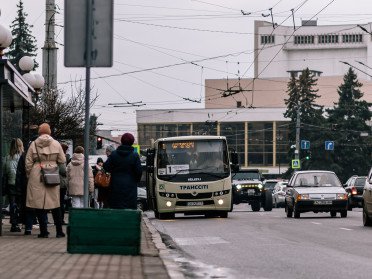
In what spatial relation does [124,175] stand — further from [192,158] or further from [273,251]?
[192,158]

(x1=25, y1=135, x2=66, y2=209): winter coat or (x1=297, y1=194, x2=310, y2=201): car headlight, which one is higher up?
(x1=25, y1=135, x2=66, y2=209): winter coat

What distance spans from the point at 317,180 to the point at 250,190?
46.9 ft

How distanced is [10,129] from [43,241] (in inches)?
222

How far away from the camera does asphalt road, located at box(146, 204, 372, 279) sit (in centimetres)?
1362

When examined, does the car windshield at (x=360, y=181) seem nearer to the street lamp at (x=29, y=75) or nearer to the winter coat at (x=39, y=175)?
the street lamp at (x=29, y=75)

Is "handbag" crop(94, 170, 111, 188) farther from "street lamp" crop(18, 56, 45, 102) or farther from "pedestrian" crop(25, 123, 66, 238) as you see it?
"street lamp" crop(18, 56, 45, 102)

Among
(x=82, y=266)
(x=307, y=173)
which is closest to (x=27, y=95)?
(x=82, y=266)

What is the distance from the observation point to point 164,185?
1412 inches

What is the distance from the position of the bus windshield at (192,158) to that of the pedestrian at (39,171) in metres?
16.7

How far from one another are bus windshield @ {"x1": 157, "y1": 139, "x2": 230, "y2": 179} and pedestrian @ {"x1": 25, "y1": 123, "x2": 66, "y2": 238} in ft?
54.9

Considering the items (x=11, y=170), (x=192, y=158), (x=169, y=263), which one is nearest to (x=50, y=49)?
(x=192, y=158)

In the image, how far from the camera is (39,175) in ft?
62.8

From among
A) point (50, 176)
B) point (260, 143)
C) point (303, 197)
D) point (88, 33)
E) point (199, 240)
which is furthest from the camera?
point (260, 143)

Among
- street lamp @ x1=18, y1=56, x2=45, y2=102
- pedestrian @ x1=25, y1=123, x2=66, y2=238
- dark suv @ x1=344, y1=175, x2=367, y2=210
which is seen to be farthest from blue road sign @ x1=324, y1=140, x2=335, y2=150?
pedestrian @ x1=25, y1=123, x2=66, y2=238
